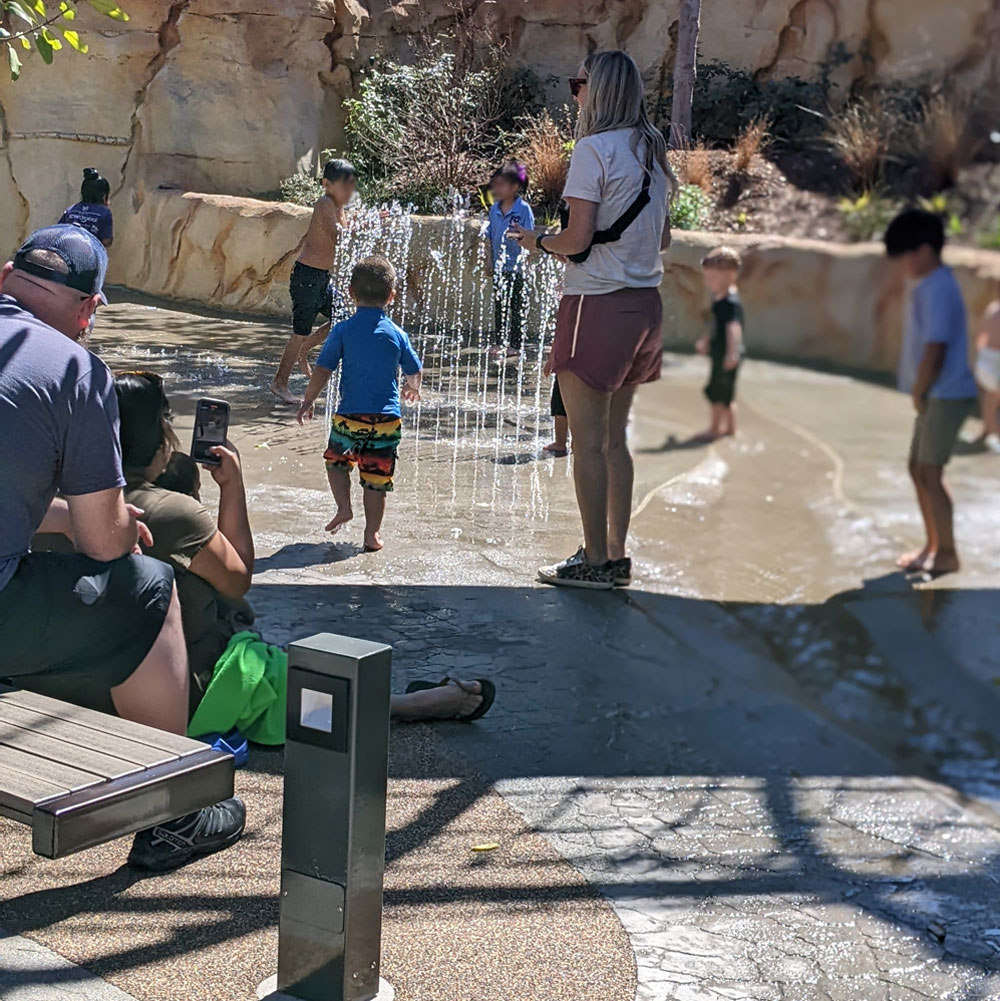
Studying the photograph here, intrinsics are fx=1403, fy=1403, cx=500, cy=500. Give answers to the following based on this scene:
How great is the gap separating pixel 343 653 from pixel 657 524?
124cm

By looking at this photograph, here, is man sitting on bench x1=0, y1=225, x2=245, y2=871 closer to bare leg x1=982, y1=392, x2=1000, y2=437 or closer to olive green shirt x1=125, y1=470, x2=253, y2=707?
olive green shirt x1=125, y1=470, x2=253, y2=707

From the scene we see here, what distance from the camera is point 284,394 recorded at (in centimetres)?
432

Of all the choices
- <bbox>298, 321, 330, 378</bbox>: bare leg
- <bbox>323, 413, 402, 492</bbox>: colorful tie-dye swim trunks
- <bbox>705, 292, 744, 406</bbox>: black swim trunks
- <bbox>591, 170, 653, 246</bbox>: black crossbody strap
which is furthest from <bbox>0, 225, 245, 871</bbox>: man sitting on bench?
<bbox>705, 292, 744, 406</bbox>: black swim trunks

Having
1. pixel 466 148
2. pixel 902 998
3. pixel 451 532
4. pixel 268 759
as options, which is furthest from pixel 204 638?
pixel 902 998

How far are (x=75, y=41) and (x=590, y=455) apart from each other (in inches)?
73.8

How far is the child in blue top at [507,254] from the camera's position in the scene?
359cm

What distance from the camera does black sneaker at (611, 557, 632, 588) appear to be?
406cm

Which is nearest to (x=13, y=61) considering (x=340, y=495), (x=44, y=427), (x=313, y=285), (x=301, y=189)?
(x=301, y=189)

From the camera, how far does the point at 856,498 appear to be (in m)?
1.15

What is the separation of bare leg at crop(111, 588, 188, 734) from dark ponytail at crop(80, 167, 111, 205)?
57.5 inches

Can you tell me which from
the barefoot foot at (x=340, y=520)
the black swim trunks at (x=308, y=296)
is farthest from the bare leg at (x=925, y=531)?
the barefoot foot at (x=340, y=520)

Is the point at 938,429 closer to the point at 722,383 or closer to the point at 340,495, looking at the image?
the point at 722,383

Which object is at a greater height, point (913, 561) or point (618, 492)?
point (913, 561)

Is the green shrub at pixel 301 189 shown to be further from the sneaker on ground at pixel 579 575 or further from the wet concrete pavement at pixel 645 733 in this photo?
the sneaker on ground at pixel 579 575
